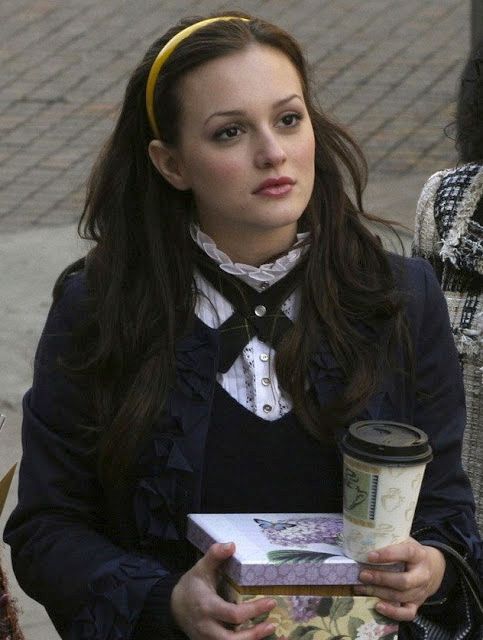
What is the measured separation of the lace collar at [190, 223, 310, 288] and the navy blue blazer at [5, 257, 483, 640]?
12 cm

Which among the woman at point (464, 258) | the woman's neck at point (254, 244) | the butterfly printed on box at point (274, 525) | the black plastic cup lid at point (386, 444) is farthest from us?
the woman at point (464, 258)

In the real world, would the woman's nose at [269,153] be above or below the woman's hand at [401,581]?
above

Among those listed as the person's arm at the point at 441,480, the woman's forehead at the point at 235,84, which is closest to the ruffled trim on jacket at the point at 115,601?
the person's arm at the point at 441,480

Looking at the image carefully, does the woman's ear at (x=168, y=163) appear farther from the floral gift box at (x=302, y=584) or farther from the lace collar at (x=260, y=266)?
the floral gift box at (x=302, y=584)

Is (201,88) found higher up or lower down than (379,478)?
higher up

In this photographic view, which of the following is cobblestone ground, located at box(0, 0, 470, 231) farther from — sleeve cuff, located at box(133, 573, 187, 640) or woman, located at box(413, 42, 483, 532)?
sleeve cuff, located at box(133, 573, 187, 640)

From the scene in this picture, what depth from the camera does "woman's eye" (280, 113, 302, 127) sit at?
8.24 ft

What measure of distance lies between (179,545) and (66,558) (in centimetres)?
20

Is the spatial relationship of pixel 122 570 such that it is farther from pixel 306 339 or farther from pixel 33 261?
pixel 33 261

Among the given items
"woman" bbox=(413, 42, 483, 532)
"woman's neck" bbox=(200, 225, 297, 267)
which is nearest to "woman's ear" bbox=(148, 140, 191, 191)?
"woman's neck" bbox=(200, 225, 297, 267)

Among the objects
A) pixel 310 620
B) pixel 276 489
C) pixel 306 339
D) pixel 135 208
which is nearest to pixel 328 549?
pixel 310 620

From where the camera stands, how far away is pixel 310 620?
2.21 meters

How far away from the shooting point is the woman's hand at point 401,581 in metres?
2.19

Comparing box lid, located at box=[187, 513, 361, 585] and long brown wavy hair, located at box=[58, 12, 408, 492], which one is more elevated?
long brown wavy hair, located at box=[58, 12, 408, 492]
